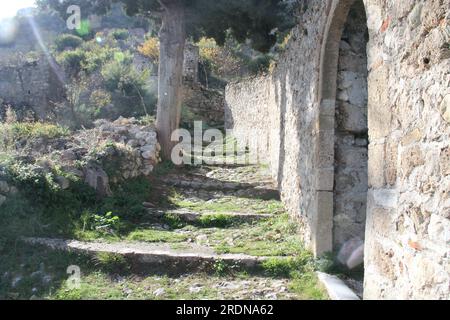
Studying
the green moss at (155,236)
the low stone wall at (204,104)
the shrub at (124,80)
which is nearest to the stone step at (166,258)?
the green moss at (155,236)

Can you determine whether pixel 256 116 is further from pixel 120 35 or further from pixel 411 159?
pixel 120 35

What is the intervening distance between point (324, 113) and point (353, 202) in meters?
1.05

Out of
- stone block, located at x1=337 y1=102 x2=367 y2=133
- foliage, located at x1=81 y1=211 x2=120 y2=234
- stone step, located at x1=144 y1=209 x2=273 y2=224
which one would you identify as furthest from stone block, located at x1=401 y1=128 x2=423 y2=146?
foliage, located at x1=81 y1=211 x2=120 y2=234

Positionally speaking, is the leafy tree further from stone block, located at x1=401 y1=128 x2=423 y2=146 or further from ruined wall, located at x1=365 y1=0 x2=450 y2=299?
stone block, located at x1=401 y1=128 x2=423 y2=146

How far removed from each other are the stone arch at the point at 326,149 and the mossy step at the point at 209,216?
5.28 feet

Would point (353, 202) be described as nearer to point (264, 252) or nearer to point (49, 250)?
point (264, 252)

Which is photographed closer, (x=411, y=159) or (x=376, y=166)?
(x=411, y=159)

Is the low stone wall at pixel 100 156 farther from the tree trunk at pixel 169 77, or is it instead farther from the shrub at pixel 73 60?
the shrub at pixel 73 60

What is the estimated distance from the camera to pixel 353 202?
15.6 feet

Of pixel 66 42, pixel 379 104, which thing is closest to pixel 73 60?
pixel 66 42

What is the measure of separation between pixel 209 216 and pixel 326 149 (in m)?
2.23

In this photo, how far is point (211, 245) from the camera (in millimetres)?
5223

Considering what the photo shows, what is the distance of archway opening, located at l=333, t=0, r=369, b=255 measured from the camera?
4684 millimetres
